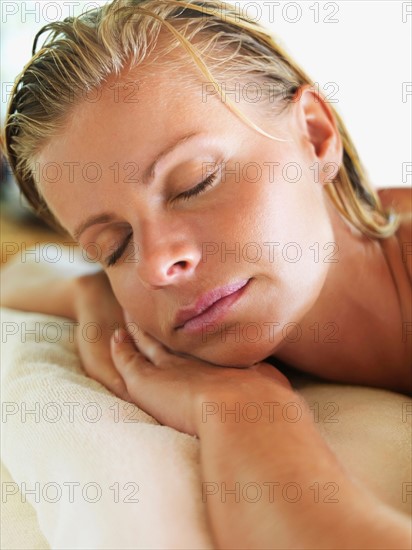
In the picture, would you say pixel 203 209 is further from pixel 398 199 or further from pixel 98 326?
pixel 398 199

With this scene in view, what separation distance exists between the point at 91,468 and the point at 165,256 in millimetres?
254

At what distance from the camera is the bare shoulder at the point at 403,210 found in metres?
1.08

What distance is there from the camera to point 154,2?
96cm

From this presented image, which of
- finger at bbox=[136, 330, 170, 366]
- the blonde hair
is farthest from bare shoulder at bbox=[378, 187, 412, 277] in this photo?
finger at bbox=[136, 330, 170, 366]

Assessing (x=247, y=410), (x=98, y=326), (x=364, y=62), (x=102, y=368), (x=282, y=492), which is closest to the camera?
(x=282, y=492)

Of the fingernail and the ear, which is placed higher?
the ear

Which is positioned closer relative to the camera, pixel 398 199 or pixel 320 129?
pixel 320 129

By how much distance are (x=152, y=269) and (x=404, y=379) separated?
1.54 feet

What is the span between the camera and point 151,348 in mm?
982

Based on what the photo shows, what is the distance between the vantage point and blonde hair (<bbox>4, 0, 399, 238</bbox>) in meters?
0.90

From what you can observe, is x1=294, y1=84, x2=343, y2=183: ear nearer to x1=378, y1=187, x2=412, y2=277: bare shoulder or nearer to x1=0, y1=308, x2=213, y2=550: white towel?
x1=378, y1=187, x2=412, y2=277: bare shoulder

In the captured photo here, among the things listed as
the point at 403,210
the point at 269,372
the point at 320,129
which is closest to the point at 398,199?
the point at 403,210

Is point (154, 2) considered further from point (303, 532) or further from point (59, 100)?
point (303, 532)

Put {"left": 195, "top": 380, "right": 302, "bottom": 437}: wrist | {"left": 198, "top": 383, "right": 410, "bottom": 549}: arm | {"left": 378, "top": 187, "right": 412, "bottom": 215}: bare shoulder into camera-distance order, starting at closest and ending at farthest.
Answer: {"left": 198, "top": 383, "right": 410, "bottom": 549}: arm, {"left": 195, "top": 380, "right": 302, "bottom": 437}: wrist, {"left": 378, "top": 187, "right": 412, "bottom": 215}: bare shoulder
